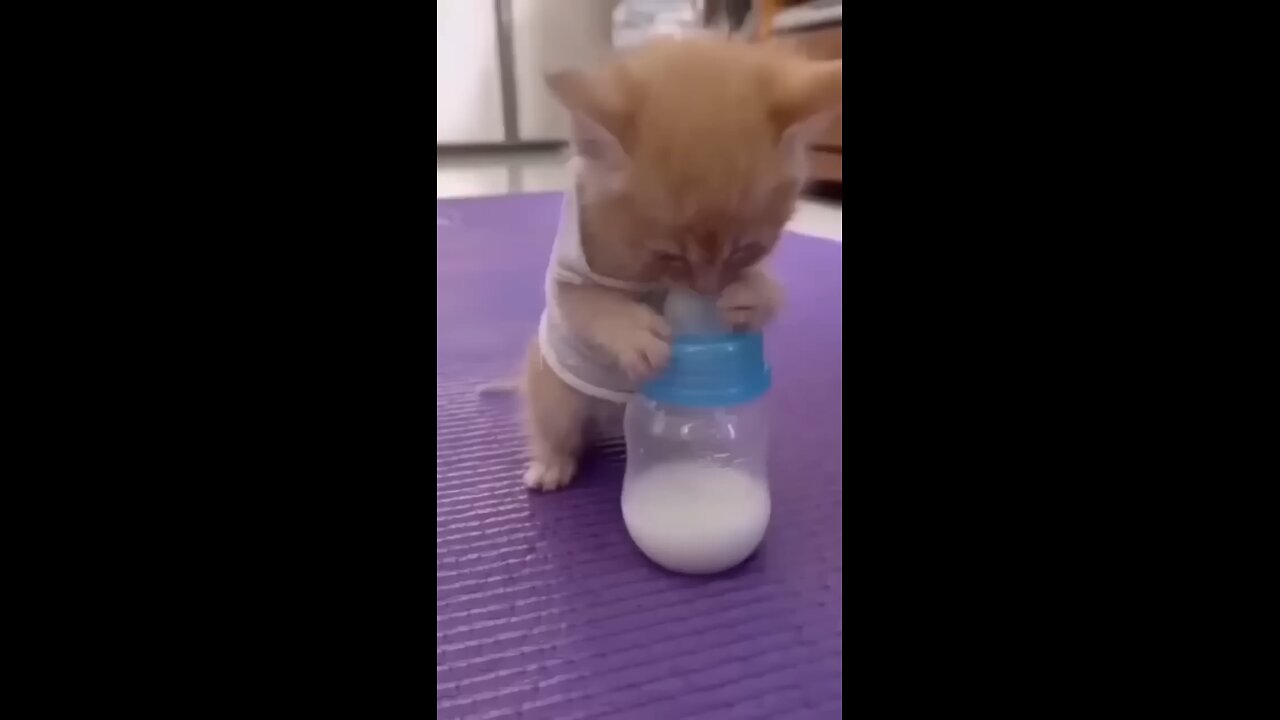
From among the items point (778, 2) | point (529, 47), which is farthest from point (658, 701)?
point (529, 47)

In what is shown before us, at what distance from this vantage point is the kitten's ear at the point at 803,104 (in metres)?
0.72

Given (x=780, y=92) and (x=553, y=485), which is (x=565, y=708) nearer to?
(x=553, y=485)

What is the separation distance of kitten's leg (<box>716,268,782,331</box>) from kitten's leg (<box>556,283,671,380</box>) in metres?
0.06

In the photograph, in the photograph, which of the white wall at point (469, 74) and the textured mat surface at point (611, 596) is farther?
the white wall at point (469, 74)

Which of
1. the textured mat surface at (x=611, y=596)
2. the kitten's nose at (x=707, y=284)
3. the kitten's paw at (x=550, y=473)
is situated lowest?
the textured mat surface at (x=611, y=596)

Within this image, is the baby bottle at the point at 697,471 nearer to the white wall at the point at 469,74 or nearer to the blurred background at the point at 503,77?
the blurred background at the point at 503,77

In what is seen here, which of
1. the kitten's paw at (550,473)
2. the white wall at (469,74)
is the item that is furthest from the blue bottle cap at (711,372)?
the white wall at (469,74)

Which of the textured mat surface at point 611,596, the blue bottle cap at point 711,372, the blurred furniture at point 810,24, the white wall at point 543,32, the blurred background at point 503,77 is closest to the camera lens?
the textured mat surface at point 611,596

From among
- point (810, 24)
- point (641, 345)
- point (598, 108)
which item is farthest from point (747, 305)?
point (810, 24)

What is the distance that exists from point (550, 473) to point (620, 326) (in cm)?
24

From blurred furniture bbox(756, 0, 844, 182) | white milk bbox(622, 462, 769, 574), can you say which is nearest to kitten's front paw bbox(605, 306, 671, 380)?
white milk bbox(622, 462, 769, 574)

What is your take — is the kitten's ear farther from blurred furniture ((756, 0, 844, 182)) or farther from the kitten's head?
blurred furniture ((756, 0, 844, 182))

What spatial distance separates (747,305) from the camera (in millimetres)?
769

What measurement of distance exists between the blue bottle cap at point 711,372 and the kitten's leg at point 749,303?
0.9 inches
